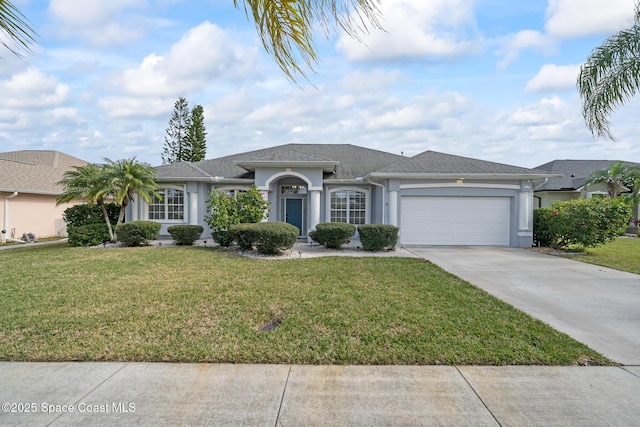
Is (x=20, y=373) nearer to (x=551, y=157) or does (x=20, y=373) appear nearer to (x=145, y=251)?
(x=145, y=251)

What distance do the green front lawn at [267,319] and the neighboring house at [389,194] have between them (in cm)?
621

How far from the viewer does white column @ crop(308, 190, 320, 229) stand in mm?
15766

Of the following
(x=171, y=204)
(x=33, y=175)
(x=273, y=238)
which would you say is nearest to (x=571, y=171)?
(x=273, y=238)

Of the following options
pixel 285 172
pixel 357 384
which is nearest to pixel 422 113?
pixel 285 172

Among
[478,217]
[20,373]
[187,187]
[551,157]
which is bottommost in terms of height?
[20,373]

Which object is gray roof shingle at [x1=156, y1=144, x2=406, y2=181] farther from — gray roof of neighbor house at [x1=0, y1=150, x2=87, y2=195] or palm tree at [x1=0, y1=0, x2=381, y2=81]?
palm tree at [x1=0, y1=0, x2=381, y2=81]

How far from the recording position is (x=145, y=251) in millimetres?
12875

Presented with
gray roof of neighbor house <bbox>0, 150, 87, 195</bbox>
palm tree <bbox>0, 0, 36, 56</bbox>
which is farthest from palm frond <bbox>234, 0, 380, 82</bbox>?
gray roof of neighbor house <bbox>0, 150, 87, 195</bbox>

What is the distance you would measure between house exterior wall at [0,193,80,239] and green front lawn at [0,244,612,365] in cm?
1100

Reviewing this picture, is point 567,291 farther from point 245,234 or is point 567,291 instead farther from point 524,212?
point 245,234

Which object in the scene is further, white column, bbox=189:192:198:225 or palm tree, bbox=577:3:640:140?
white column, bbox=189:192:198:225

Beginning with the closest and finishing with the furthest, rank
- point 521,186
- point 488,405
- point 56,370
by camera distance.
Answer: point 488,405 → point 56,370 → point 521,186

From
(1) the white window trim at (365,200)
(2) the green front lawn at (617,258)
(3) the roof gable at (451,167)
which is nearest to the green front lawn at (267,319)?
(2) the green front lawn at (617,258)

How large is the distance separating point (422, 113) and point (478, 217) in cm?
516
